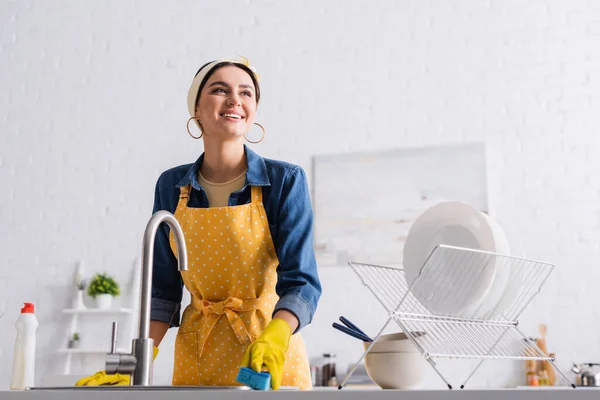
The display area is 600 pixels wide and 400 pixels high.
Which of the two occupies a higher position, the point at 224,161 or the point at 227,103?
the point at 227,103

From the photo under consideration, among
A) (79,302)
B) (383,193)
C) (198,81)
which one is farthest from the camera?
(79,302)

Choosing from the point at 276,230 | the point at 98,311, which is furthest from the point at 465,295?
the point at 98,311

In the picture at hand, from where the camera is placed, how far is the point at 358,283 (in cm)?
407

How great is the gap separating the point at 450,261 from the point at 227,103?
0.65 metres

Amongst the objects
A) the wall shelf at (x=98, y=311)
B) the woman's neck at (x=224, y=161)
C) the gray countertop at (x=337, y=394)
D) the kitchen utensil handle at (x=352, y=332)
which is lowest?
the gray countertop at (x=337, y=394)

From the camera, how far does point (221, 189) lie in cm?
163

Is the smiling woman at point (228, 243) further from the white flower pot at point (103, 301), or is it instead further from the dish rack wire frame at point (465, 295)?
the white flower pot at point (103, 301)

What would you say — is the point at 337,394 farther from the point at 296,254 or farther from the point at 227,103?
the point at 227,103

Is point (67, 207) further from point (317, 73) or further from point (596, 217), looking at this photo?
point (596, 217)

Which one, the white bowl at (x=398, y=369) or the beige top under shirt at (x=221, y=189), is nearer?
the white bowl at (x=398, y=369)

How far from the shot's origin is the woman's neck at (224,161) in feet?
5.29

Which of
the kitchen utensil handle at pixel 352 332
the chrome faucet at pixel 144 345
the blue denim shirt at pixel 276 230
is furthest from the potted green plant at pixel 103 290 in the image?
the chrome faucet at pixel 144 345

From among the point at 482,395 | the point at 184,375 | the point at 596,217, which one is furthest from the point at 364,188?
the point at 482,395

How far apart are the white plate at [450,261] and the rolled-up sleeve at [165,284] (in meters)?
0.54
